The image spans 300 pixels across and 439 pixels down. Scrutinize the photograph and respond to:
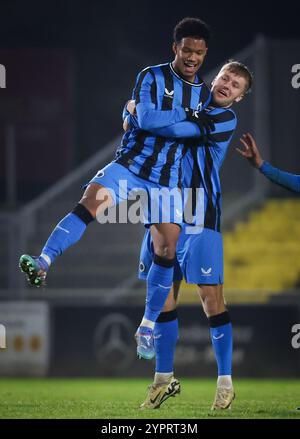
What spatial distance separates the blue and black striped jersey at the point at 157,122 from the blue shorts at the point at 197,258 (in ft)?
1.10

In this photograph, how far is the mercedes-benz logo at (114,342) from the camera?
926cm

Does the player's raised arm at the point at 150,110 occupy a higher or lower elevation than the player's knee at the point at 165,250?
higher

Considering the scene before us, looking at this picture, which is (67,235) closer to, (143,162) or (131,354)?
(143,162)

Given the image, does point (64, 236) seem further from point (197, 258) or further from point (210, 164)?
point (210, 164)

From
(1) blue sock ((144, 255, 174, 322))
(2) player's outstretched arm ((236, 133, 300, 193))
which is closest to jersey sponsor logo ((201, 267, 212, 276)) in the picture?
(1) blue sock ((144, 255, 174, 322))

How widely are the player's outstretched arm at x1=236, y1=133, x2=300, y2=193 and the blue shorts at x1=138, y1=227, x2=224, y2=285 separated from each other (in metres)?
0.45

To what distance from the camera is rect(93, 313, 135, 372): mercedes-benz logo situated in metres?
9.26

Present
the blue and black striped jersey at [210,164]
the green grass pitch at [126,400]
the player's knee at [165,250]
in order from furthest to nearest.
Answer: the blue and black striped jersey at [210,164], the player's knee at [165,250], the green grass pitch at [126,400]

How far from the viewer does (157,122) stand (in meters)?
5.15

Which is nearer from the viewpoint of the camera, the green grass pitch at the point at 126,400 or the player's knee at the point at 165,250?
the green grass pitch at the point at 126,400

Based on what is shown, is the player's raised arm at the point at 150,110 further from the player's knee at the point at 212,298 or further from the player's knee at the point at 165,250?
the player's knee at the point at 212,298

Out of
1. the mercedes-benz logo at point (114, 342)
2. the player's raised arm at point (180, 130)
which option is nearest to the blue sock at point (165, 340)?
the player's raised arm at point (180, 130)

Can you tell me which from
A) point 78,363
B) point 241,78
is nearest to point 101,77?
point 78,363

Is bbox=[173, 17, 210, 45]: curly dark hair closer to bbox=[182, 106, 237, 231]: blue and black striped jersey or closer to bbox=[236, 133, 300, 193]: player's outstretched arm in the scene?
bbox=[182, 106, 237, 231]: blue and black striped jersey
